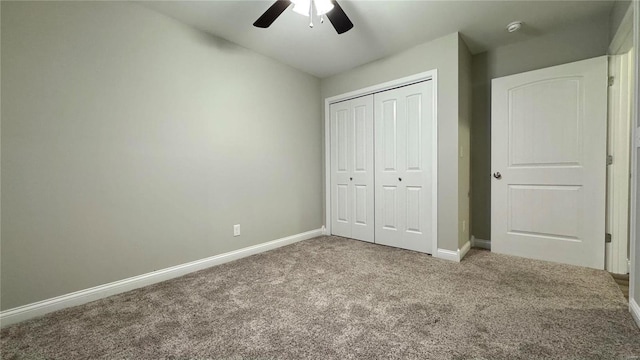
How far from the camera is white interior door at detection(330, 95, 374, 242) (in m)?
3.26

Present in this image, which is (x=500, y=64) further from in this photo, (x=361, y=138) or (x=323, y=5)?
(x=323, y=5)

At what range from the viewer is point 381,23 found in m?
2.32

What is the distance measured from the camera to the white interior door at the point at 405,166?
2734 mm

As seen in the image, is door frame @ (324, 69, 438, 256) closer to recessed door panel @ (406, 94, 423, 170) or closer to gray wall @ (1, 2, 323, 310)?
recessed door panel @ (406, 94, 423, 170)

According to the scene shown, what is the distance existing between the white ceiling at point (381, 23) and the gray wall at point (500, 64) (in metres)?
→ 0.10

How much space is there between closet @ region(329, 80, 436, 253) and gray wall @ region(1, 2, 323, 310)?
108 centimetres

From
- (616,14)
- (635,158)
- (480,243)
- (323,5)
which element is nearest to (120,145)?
(323,5)

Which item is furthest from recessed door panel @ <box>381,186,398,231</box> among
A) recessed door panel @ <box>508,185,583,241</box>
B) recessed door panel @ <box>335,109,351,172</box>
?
recessed door panel @ <box>508,185,583,241</box>

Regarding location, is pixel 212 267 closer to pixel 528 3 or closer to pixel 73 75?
pixel 73 75

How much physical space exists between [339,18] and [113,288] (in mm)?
2766

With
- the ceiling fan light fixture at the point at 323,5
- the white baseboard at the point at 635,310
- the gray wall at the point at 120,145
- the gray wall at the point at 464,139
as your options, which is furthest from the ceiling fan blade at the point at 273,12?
the white baseboard at the point at 635,310

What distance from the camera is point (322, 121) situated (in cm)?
372

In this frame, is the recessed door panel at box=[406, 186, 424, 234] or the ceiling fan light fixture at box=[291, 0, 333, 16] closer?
the ceiling fan light fixture at box=[291, 0, 333, 16]

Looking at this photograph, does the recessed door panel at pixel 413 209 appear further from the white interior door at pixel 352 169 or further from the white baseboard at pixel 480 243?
the white baseboard at pixel 480 243
